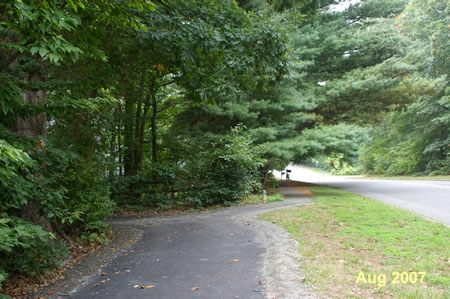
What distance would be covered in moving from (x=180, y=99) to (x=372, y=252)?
480 inches

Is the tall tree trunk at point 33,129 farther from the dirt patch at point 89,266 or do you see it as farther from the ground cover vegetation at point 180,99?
the dirt patch at point 89,266

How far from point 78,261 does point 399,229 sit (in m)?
6.55

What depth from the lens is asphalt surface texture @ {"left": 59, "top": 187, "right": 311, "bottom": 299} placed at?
13.2 feet

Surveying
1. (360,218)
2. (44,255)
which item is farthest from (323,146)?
(44,255)

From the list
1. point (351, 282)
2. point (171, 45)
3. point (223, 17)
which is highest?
point (223, 17)

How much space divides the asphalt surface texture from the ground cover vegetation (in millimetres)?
1029

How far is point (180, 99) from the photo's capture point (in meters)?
15.5

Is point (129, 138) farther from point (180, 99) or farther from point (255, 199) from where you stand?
point (255, 199)

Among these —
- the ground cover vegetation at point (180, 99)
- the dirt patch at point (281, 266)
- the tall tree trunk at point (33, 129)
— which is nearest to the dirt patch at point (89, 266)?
the ground cover vegetation at point (180, 99)

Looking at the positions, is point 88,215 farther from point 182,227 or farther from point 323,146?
point 323,146

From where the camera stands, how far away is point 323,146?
14008 millimetres

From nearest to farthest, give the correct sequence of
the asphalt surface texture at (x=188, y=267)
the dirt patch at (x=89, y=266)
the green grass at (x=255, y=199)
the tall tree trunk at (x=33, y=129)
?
the asphalt surface texture at (x=188, y=267), the dirt patch at (x=89, y=266), the tall tree trunk at (x=33, y=129), the green grass at (x=255, y=199)

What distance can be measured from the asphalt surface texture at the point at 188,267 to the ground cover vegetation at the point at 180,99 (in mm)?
1029

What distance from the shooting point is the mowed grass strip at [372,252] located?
377cm
